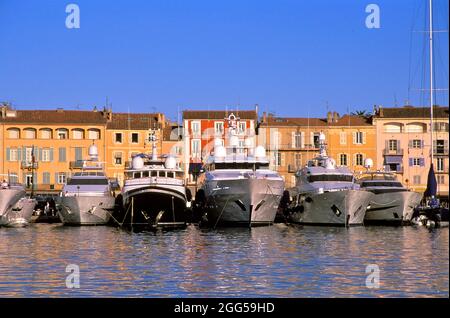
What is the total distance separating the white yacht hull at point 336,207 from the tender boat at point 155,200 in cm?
854

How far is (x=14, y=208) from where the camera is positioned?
73.9 metres

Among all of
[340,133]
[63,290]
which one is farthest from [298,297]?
[340,133]

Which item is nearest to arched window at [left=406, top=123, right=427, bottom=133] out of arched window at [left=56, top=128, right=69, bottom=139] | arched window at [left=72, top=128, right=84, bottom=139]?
arched window at [left=72, top=128, right=84, bottom=139]

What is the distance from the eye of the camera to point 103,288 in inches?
1314

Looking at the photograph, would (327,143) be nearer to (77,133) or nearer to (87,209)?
(77,133)

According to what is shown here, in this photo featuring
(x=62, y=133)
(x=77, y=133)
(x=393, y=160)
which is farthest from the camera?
(x=77, y=133)

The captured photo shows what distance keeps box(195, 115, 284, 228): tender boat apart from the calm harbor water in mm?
4198

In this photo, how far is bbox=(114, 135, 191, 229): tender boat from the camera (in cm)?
6681

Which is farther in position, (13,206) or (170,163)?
(13,206)

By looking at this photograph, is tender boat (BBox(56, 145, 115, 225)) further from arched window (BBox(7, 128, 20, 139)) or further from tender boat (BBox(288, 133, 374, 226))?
arched window (BBox(7, 128, 20, 139))

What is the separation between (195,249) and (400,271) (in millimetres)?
13066

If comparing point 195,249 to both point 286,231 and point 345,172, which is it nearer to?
point 286,231

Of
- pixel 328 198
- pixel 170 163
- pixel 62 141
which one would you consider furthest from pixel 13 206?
pixel 62 141

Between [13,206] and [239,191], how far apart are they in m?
17.7
